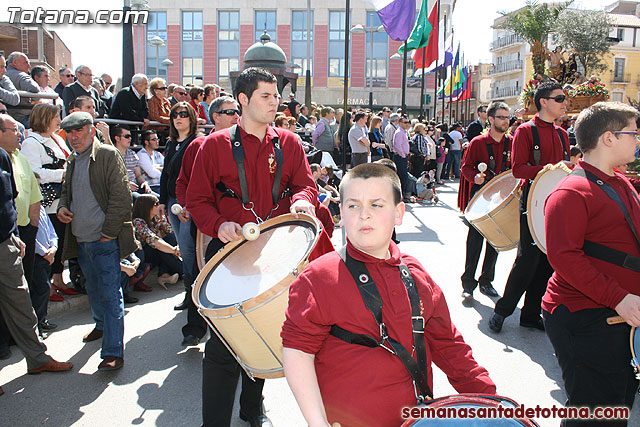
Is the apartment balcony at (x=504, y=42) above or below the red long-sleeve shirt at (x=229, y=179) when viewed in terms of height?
above

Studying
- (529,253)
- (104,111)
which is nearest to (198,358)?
(529,253)

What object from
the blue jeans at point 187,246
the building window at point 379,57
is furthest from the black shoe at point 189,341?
the building window at point 379,57

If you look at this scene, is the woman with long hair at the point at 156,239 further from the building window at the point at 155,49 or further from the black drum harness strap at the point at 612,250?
the building window at the point at 155,49

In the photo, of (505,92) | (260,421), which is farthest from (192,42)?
(260,421)

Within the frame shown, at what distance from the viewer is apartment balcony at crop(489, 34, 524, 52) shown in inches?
2844

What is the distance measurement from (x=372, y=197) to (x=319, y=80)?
50.2 metres

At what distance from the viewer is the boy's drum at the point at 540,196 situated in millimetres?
4113

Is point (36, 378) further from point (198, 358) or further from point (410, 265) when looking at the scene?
point (410, 265)

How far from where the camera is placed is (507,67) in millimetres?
73562

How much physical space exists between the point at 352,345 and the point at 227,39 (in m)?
53.5

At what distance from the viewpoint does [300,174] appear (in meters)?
3.46

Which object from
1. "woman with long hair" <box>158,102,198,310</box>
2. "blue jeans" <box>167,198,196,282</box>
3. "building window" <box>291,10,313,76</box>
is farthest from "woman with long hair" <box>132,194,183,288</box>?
"building window" <box>291,10,313,76</box>

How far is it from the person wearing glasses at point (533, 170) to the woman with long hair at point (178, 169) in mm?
3108

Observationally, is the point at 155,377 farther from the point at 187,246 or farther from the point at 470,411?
the point at 470,411
